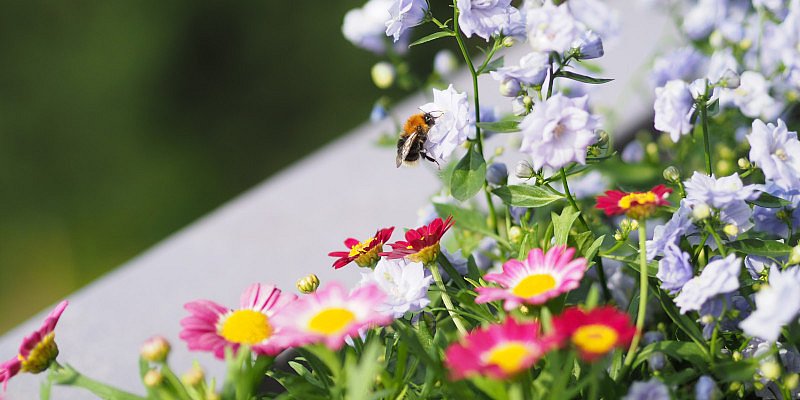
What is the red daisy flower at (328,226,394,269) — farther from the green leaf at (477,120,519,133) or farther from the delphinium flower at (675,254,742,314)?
the delphinium flower at (675,254,742,314)

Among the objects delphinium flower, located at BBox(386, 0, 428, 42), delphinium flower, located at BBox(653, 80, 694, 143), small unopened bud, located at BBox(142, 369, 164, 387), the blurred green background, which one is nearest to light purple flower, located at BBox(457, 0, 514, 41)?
delphinium flower, located at BBox(386, 0, 428, 42)

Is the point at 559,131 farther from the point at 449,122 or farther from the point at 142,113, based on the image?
the point at 142,113

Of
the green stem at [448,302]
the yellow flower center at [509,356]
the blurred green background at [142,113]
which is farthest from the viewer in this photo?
the blurred green background at [142,113]

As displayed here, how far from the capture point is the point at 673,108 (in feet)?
2.36

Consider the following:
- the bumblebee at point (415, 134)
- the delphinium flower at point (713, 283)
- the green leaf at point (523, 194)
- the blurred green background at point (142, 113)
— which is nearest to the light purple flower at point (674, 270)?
the delphinium flower at point (713, 283)

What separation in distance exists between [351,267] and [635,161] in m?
0.43

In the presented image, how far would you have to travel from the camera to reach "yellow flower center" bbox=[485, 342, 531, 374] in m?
0.47

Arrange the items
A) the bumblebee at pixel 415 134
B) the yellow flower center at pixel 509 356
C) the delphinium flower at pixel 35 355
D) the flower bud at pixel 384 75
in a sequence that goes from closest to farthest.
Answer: the yellow flower center at pixel 509 356, the delphinium flower at pixel 35 355, the bumblebee at pixel 415 134, the flower bud at pixel 384 75

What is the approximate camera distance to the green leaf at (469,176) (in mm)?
720

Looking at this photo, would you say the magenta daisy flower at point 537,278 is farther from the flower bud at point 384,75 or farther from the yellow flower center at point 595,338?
the flower bud at point 384,75

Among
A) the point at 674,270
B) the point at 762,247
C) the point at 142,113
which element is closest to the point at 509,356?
the point at 674,270

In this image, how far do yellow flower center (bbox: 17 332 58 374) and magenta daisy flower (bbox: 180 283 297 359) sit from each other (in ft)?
0.29

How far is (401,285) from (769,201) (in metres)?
0.32

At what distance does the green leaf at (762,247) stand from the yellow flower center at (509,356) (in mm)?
288
